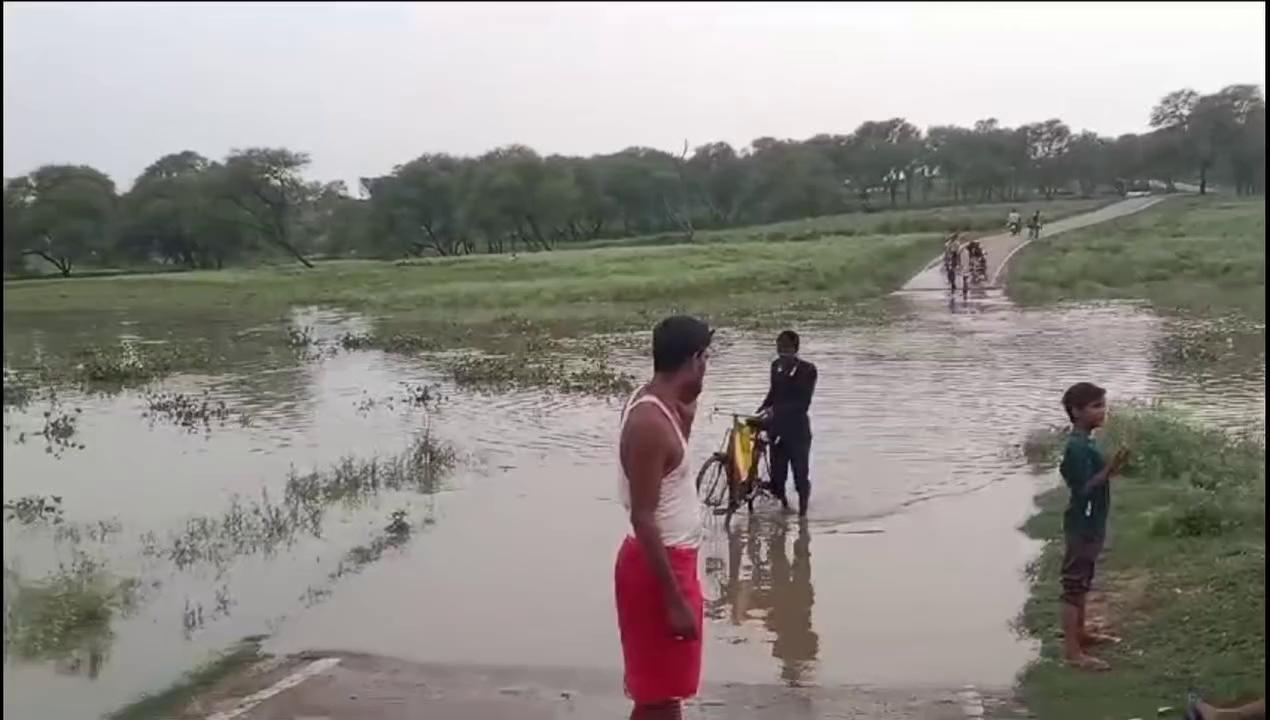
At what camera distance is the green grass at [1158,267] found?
33.6m

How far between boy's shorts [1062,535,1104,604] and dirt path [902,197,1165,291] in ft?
106

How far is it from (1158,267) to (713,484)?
Answer: 34.2 metres

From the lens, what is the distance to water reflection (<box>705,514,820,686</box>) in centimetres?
691

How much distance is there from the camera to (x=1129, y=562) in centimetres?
770

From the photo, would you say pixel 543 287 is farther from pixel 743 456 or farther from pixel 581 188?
pixel 581 188

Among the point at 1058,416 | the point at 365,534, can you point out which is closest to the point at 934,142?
the point at 1058,416

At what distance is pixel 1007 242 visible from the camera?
51.3 m

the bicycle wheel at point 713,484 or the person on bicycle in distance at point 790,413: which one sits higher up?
the person on bicycle in distance at point 790,413

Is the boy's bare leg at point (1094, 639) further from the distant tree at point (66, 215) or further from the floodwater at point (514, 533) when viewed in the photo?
the distant tree at point (66, 215)

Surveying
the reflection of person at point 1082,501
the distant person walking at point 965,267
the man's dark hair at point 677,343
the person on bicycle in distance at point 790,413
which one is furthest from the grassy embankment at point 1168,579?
the distant person walking at point 965,267

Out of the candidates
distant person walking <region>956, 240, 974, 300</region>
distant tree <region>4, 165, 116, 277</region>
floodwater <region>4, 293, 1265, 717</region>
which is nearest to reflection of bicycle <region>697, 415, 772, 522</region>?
floodwater <region>4, 293, 1265, 717</region>

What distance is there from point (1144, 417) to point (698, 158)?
82.8 metres

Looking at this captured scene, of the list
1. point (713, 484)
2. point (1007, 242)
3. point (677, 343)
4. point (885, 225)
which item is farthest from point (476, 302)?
point (677, 343)

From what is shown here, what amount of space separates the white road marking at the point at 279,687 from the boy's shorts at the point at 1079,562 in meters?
3.73
